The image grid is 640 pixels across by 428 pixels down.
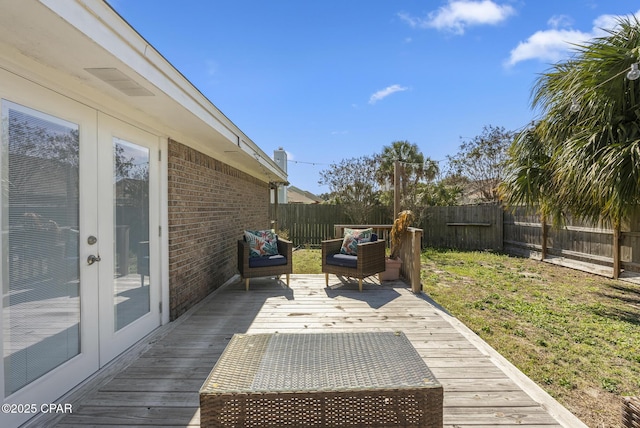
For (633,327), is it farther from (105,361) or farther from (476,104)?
(476,104)

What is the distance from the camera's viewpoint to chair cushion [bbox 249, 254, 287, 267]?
4.84m

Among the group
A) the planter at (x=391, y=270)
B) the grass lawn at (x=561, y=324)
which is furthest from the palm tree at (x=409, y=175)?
the planter at (x=391, y=270)

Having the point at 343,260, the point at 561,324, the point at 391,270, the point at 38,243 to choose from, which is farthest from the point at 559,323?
the point at 38,243

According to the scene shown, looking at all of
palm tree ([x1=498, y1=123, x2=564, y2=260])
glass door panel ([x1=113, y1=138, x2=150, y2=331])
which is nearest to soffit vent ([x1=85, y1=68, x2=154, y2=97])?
glass door panel ([x1=113, y1=138, x2=150, y2=331])

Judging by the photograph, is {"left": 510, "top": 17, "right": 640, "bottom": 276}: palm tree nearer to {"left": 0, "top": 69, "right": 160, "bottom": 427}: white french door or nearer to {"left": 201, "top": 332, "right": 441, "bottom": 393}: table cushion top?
{"left": 201, "top": 332, "right": 441, "bottom": 393}: table cushion top

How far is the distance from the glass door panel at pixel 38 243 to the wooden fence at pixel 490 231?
7964mm

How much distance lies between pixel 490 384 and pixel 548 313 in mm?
2586

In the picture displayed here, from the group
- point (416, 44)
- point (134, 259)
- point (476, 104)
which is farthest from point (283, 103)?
point (134, 259)

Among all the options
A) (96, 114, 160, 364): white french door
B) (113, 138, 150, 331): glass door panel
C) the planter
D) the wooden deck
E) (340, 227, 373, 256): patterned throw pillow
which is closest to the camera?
the wooden deck

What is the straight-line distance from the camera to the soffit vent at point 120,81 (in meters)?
1.97

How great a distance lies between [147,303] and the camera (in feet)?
10.4

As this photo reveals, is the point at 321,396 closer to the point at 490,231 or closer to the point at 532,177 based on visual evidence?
the point at 532,177

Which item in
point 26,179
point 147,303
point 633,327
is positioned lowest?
point 633,327

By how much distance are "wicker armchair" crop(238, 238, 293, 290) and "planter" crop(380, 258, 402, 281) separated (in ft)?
5.70
